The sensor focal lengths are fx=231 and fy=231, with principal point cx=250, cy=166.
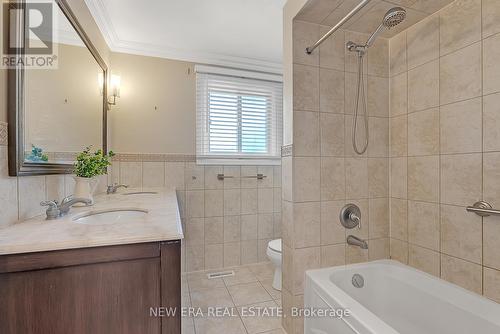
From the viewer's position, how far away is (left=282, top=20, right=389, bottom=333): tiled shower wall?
1.47 metres

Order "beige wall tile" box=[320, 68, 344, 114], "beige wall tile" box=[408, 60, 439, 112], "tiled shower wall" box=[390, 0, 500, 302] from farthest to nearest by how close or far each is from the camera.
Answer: "beige wall tile" box=[320, 68, 344, 114], "beige wall tile" box=[408, 60, 439, 112], "tiled shower wall" box=[390, 0, 500, 302]

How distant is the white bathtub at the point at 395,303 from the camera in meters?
1.07

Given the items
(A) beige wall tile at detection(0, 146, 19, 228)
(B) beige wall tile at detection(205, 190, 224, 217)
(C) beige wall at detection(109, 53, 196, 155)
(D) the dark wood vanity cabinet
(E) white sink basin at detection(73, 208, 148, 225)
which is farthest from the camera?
(B) beige wall tile at detection(205, 190, 224, 217)

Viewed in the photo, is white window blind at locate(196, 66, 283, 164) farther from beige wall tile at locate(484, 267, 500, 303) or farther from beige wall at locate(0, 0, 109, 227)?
beige wall tile at locate(484, 267, 500, 303)

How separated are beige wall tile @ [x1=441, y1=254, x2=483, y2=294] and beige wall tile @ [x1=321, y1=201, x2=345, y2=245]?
57 centimetres

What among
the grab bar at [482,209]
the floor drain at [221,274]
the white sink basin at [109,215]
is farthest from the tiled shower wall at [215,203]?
the grab bar at [482,209]

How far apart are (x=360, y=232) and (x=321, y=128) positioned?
0.79 metres

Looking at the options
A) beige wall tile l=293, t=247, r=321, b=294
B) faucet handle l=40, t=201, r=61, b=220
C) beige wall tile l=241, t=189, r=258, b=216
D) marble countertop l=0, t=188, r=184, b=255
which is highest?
faucet handle l=40, t=201, r=61, b=220

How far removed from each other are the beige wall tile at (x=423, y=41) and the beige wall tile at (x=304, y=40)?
641 millimetres

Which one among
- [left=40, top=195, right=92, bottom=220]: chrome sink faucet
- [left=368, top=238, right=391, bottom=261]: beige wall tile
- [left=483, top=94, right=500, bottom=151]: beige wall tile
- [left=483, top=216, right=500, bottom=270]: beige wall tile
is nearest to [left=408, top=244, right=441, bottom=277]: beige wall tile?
[left=368, top=238, right=391, bottom=261]: beige wall tile

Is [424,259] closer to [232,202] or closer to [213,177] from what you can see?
[232,202]

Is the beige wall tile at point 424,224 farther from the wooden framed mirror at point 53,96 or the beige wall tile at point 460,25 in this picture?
the wooden framed mirror at point 53,96

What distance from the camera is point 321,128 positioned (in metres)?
1.52

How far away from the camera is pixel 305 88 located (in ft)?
4.86
